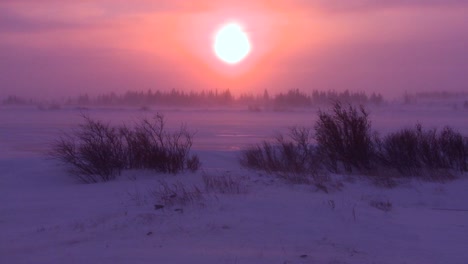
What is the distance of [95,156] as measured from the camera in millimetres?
19797

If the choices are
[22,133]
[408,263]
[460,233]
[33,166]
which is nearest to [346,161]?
[33,166]

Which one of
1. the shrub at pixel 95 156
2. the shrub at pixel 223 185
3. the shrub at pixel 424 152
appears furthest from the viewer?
the shrub at pixel 424 152

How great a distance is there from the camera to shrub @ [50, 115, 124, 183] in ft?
64.5

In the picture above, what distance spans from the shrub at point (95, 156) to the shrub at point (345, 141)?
8.63 meters

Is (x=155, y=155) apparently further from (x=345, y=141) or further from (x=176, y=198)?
(x=345, y=141)

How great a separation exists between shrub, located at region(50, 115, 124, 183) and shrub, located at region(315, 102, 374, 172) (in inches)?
340

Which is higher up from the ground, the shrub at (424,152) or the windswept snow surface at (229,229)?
the windswept snow surface at (229,229)

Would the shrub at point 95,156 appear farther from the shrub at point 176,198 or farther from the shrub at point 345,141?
the shrub at point 345,141

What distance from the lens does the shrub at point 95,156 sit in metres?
19.7

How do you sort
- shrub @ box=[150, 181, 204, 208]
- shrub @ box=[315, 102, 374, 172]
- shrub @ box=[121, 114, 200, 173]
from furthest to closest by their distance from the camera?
1. shrub @ box=[315, 102, 374, 172]
2. shrub @ box=[121, 114, 200, 173]
3. shrub @ box=[150, 181, 204, 208]

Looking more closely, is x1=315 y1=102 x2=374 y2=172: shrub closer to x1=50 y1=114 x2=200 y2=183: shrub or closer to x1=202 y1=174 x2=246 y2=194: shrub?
x1=50 y1=114 x2=200 y2=183: shrub

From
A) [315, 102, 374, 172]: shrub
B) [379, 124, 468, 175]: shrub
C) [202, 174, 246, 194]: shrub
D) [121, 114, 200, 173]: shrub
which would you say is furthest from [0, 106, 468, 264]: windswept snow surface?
[315, 102, 374, 172]: shrub

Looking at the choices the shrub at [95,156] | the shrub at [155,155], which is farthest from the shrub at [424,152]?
the shrub at [95,156]

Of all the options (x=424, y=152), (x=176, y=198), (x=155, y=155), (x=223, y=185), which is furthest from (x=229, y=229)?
(x=424, y=152)
